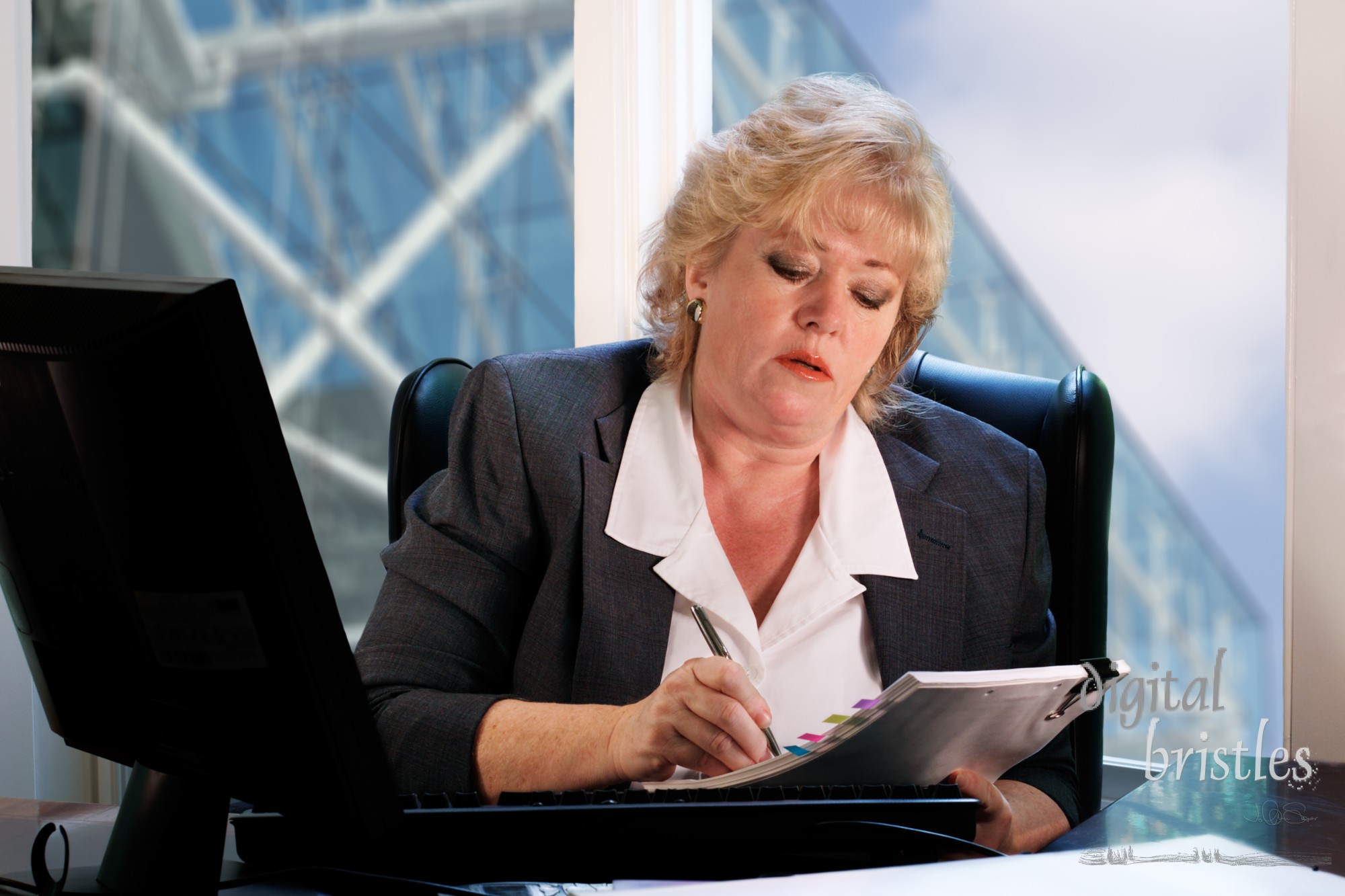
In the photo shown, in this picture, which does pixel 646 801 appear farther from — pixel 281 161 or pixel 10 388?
pixel 281 161

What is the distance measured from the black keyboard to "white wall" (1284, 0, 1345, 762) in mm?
1002

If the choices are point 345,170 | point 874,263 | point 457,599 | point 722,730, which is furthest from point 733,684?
point 345,170

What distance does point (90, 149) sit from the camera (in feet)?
8.45

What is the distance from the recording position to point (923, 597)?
136 cm

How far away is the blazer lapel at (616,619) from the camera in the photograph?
1.28m

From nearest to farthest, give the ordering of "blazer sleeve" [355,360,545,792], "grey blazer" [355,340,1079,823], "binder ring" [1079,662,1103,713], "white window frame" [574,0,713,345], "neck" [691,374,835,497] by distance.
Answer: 1. "binder ring" [1079,662,1103,713]
2. "blazer sleeve" [355,360,545,792]
3. "grey blazer" [355,340,1079,823]
4. "neck" [691,374,835,497]
5. "white window frame" [574,0,713,345]

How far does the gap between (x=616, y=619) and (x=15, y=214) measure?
1.77m

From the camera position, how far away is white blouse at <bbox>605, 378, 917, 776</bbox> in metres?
1.31

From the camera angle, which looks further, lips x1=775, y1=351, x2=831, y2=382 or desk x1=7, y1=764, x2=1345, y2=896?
lips x1=775, y1=351, x2=831, y2=382

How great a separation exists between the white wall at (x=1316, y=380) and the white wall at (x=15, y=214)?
225 cm

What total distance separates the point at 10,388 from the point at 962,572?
1.07 m

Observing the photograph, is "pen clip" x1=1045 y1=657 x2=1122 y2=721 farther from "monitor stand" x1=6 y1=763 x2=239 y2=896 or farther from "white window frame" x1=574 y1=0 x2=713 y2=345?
"white window frame" x1=574 y1=0 x2=713 y2=345

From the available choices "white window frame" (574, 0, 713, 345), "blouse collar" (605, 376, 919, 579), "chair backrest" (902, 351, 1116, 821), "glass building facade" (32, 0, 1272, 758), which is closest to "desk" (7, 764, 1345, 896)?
"chair backrest" (902, 351, 1116, 821)

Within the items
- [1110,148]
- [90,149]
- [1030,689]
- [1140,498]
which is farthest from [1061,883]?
[90,149]
